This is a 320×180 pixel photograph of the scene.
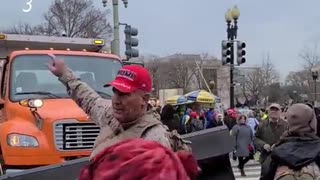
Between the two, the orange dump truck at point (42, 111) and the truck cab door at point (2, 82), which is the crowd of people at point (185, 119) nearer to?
the orange dump truck at point (42, 111)

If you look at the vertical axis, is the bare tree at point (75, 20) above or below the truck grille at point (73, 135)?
above

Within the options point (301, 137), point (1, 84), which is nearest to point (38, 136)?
point (1, 84)

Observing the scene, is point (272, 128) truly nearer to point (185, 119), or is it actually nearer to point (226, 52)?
point (185, 119)

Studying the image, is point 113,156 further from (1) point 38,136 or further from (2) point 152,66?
(2) point 152,66

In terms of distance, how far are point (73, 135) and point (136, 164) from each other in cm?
540

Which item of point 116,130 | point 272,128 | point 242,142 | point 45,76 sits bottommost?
point 242,142

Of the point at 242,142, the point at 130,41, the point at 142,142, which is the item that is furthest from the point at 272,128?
the point at 130,41

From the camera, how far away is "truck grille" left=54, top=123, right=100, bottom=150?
7281 mm

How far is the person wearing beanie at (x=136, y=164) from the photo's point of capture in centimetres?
203

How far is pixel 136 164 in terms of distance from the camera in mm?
2043

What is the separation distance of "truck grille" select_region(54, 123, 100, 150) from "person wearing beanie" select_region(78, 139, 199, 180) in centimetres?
514

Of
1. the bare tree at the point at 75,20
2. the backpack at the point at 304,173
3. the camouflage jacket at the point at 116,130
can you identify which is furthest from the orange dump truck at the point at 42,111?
the bare tree at the point at 75,20

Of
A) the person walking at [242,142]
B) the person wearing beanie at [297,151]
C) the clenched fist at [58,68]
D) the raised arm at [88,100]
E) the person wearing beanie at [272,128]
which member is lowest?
the person walking at [242,142]

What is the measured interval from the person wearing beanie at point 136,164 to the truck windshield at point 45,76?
5591 millimetres
